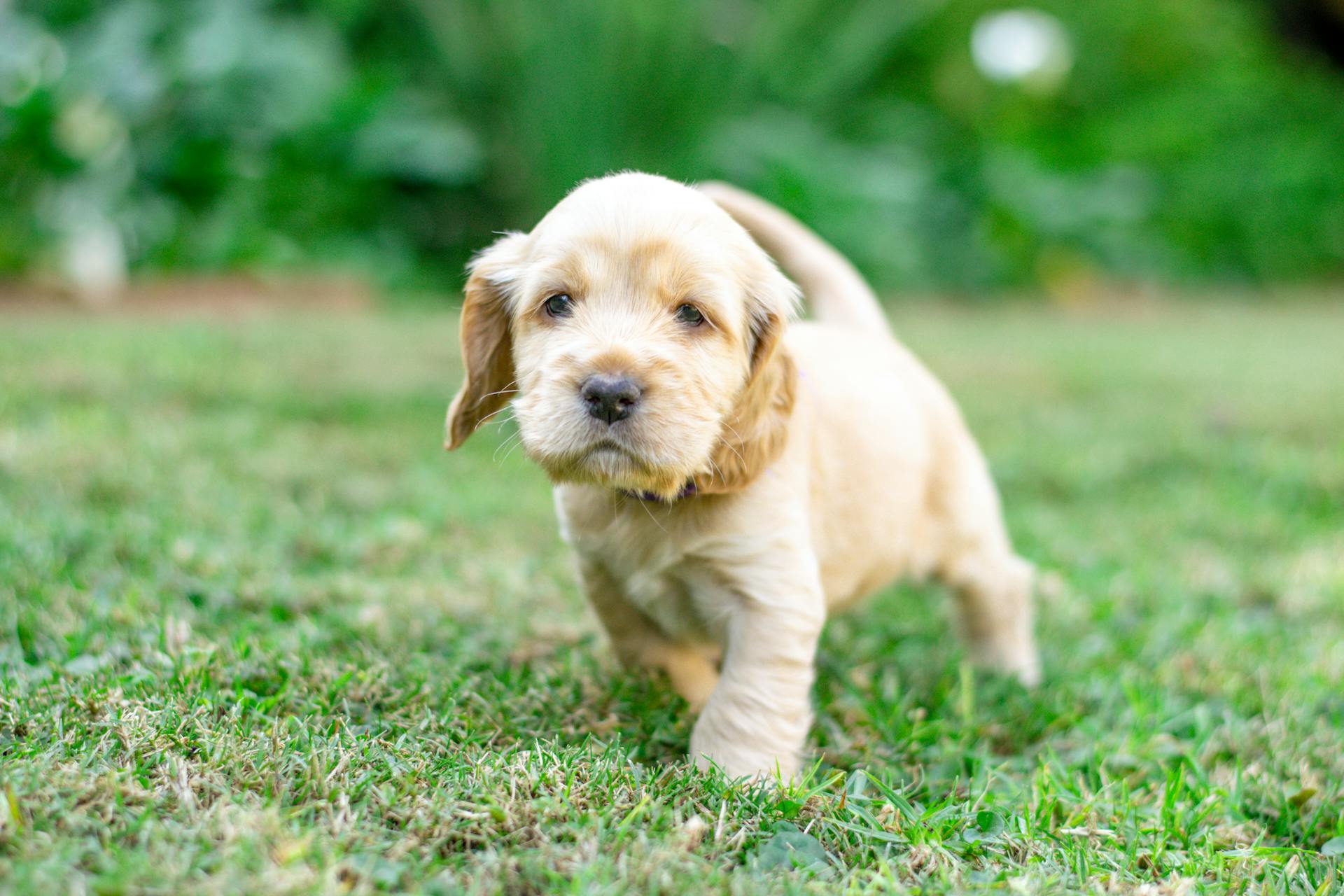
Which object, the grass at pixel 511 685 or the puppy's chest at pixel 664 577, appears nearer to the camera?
the grass at pixel 511 685

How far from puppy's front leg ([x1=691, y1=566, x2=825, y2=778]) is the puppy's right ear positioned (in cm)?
72

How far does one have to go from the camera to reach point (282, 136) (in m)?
8.77

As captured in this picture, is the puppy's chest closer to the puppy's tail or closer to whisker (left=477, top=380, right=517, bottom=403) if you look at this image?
whisker (left=477, top=380, right=517, bottom=403)

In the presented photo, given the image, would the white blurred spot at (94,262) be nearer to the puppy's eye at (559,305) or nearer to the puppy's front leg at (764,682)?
the puppy's eye at (559,305)

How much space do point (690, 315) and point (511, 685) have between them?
918 mm

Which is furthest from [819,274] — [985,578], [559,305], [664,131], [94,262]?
[664,131]

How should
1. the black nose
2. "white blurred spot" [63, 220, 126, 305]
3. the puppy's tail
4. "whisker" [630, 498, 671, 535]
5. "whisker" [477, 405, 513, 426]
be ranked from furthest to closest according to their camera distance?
"white blurred spot" [63, 220, 126, 305] → the puppy's tail → "whisker" [477, 405, 513, 426] → "whisker" [630, 498, 671, 535] → the black nose

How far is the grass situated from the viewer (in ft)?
5.95

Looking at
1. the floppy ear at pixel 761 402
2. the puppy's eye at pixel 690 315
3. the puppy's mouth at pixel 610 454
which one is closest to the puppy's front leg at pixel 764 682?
the floppy ear at pixel 761 402

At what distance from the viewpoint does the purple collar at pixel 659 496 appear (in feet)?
7.50

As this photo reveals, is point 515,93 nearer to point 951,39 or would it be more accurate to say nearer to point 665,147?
point 665,147

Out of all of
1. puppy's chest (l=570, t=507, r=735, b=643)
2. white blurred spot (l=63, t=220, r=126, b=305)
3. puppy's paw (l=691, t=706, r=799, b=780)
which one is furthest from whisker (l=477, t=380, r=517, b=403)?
white blurred spot (l=63, t=220, r=126, b=305)

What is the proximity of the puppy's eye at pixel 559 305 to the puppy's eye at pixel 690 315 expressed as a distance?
214 millimetres

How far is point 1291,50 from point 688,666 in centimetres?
1776
